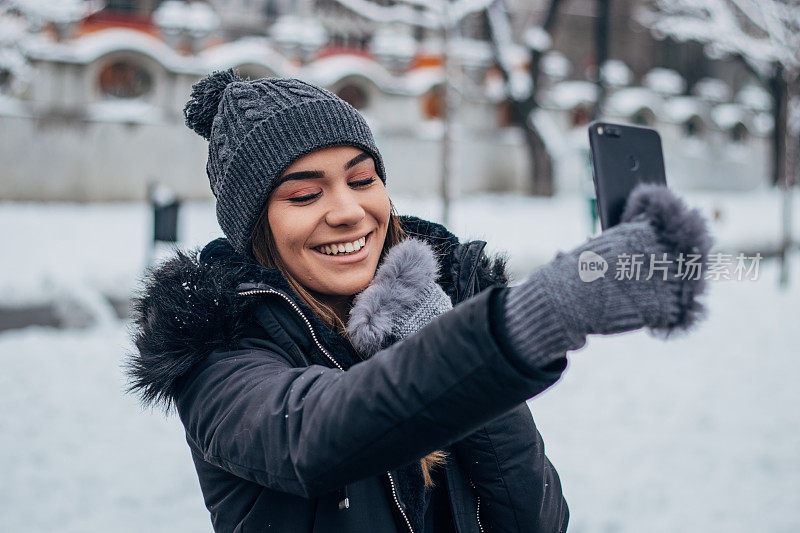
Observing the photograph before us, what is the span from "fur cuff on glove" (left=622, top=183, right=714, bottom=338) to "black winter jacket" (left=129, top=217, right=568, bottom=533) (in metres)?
0.17

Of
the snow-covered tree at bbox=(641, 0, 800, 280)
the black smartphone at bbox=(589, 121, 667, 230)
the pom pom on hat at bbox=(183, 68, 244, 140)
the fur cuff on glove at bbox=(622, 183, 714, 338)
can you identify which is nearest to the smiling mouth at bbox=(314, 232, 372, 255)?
the pom pom on hat at bbox=(183, 68, 244, 140)

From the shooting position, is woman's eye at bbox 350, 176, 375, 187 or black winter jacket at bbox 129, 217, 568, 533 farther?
woman's eye at bbox 350, 176, 375, 187

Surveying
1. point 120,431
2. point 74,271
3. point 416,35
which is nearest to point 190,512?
point 120,431

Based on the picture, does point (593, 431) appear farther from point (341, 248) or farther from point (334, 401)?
point (334, 401)

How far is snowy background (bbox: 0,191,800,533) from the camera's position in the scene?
12.0 feet

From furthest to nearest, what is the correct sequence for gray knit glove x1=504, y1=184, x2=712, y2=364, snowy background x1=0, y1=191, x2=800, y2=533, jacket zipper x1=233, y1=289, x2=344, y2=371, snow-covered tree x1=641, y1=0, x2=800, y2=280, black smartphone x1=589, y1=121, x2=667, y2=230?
snow-covered tree x1=641, y1=0, x2=800, y2=280 → snowy background x1=0, y1=191, x2=800, y2=533 → jacket zipper x1=233, y1=289, x2=344, y2=371 → black smartphone x1=589, y1=121, x2=667, y2=230 → gray knit glove x1=504, y1=184, x2=712, y2=364

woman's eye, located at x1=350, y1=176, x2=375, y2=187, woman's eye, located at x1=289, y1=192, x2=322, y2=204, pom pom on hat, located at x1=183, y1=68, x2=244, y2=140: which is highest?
pom pom on hat, located at x1=183, y1=68, x2=244, y2=140

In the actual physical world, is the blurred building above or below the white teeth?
above

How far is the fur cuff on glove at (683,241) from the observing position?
0.92 m

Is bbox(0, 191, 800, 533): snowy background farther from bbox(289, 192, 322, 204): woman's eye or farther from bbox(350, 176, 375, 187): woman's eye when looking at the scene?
bbox(289, 192, 322, 204): woman's eye

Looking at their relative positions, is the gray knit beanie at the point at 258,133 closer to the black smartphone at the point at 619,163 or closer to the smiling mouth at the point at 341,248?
the smiling mouth at the point at 341,248

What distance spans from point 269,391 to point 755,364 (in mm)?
5999

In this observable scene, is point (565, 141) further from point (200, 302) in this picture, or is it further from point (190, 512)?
point (200, 302)

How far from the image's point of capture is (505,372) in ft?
3.05
